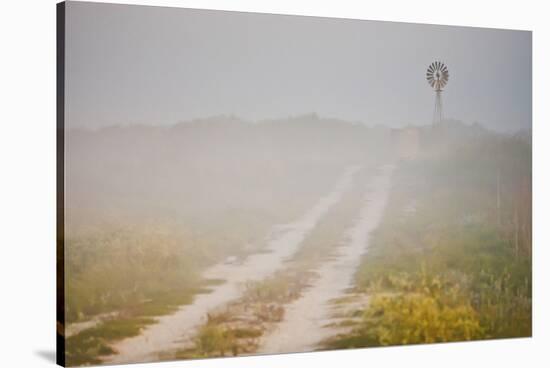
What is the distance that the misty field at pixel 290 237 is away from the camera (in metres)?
8.40

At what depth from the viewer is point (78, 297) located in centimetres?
830

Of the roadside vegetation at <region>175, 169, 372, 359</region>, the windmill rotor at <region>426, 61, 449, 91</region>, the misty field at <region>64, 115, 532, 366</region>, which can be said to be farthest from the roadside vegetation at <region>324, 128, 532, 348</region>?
the windmill rotor at <region>426, 61, 449, 91</region>

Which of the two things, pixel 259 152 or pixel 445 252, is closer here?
pixel 259 152

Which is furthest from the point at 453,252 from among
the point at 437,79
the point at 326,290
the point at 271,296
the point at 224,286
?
the point at 224,286

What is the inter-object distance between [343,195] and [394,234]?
57cm

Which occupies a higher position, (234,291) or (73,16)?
(73,16)

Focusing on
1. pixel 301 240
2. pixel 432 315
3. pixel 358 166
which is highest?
pixel 358 166

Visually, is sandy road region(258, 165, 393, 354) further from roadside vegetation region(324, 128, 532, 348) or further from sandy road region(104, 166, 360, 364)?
sandy road region(104, 166, 360, 364)

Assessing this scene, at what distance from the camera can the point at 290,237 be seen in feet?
29.4

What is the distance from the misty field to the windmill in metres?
0.16

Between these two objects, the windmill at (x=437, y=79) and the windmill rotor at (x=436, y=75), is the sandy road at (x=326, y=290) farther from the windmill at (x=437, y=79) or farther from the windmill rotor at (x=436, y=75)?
the windmill rotor at (x=436, y=75)

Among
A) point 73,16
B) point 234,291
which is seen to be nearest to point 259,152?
point 234,291

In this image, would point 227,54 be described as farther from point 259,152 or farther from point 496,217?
point 496,217

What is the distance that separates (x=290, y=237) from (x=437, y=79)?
1.91 m
